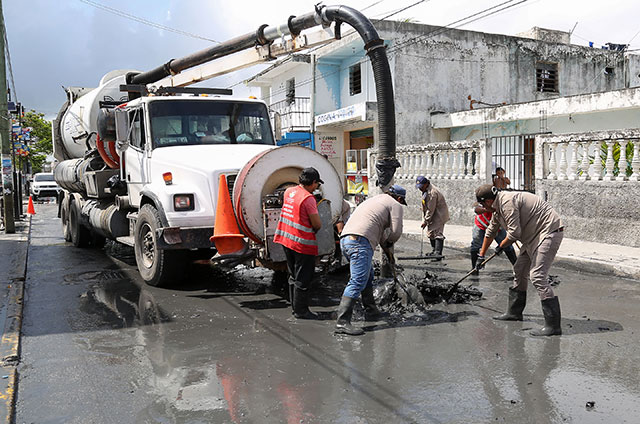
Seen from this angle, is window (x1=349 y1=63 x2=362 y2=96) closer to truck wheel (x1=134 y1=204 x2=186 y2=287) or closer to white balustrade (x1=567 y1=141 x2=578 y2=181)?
white balustrade (x1=567 y1=141 x2=578 y2=181)

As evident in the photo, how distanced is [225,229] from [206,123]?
216cm

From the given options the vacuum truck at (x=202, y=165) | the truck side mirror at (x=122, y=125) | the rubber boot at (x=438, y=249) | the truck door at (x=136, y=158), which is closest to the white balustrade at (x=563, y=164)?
the rubber boot at (x=438, y=249)

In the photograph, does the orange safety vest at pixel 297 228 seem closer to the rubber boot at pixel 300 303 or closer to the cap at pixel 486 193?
the rubber boot at pixel 300 303

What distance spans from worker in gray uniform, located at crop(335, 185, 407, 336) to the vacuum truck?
94 cm

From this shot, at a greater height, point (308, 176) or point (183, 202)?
point (308, 176)

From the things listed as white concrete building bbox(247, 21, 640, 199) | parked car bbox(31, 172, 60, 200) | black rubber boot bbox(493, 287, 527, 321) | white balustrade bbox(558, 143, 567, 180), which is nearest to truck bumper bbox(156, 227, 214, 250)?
black rubber boot bbox(493, 287, 527, 321)

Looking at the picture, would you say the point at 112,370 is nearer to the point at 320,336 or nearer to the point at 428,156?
the point at 320,336

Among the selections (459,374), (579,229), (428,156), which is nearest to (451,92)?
(428,156)

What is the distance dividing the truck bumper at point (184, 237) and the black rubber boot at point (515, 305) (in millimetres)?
3441

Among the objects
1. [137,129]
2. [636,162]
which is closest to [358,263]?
[137,129]

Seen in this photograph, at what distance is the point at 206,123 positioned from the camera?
8.09 metres

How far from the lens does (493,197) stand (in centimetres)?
562

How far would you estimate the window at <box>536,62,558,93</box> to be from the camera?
77.2ft

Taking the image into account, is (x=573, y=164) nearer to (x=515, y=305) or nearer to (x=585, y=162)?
(x=585, y=162)
